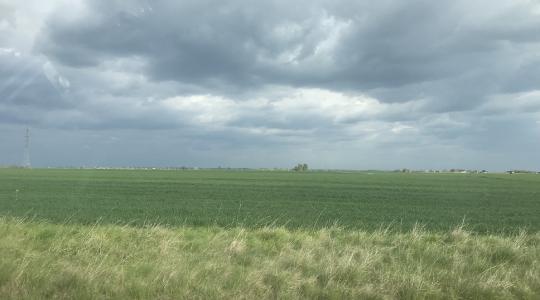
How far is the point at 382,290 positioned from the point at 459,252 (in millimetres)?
3998

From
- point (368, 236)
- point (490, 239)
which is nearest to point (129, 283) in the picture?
point (368, 236)

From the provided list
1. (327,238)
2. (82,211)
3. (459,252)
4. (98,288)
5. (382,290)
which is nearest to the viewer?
(98,288)

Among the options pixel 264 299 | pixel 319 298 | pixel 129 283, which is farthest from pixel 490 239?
pixel 129 283

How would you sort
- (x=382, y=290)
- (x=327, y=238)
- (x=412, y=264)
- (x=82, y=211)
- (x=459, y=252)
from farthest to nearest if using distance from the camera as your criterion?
(x=82, y=211)
(x=327, y=238)
(x=459, y=252)
(x=412, y=264)
(x=382, y=290)

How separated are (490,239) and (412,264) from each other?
3.80 m

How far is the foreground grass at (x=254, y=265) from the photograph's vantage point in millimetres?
7758

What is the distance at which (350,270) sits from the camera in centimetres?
902

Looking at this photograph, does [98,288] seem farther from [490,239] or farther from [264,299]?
[490,239]

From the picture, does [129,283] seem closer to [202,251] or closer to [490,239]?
[202,251]

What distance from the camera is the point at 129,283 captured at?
25.5 ft

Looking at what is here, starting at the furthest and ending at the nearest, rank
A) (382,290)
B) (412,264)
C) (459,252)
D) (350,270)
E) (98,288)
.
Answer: (459,252) < (412,264) < (350,270) < (382,290) < (98,288)

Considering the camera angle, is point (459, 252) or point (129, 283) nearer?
point (129, 283)

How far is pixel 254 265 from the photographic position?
9.52 metres

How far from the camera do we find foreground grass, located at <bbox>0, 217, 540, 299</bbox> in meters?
7.76
